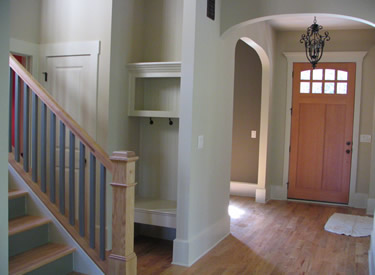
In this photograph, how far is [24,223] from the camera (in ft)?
10.2

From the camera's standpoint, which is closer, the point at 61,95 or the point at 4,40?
the point at 4,40

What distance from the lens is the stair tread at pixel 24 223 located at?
2.95m

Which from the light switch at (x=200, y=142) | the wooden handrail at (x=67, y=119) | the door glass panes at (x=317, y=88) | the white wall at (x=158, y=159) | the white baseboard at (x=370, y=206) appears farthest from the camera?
the door glass panes at (x=317, y=88)

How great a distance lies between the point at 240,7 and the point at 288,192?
367cm

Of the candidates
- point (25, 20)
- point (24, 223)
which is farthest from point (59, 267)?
point (25, 20)

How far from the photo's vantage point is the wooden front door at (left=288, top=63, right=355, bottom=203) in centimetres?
651

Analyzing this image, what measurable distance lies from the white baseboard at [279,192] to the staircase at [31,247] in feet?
14.5

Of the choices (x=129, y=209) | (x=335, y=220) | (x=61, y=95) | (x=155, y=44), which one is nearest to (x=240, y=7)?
(x=155, y=44)

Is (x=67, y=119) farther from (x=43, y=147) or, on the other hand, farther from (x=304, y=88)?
(x=304, y=88)

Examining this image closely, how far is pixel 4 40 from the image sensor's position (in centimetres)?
189

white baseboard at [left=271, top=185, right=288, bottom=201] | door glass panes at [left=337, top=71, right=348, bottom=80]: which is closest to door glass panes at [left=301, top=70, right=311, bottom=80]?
door glass panes at [left=337, top=71, right=348, bottom=80]

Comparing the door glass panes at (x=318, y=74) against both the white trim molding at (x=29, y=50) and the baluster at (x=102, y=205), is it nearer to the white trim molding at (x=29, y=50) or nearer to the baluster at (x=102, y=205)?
the white trim molding at (x=29, y=50)

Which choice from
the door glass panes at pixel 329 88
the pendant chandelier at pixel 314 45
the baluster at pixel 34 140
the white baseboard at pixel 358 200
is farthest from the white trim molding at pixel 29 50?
the white baseboard at pixel 358 200

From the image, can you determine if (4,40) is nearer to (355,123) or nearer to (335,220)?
(335,220)
